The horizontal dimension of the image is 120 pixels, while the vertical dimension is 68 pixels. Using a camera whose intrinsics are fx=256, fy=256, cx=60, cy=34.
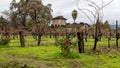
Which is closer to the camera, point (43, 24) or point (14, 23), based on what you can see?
point (14, 23)

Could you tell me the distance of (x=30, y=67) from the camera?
15.2 m

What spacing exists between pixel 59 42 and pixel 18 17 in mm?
18131

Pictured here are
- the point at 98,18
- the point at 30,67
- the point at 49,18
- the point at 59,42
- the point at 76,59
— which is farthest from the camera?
the point at 49,18

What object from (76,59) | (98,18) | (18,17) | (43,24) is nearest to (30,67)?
(76,59)

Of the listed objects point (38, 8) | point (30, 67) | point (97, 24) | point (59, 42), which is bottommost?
point (30, 67)

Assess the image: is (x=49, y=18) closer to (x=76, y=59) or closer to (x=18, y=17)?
(x=18, y=17)

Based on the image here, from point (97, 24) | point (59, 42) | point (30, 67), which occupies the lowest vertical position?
point (30, 67)

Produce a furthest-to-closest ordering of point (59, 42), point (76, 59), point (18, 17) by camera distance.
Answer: point (18, 17)
point (59, 42)
point (76, 59)

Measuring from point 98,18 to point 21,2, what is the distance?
15108 mm

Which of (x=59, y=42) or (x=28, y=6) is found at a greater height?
(x=28, y=6)

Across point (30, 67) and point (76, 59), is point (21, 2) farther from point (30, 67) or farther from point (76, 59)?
point (30, 67)

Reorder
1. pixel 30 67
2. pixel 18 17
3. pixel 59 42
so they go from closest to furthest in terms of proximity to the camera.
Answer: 1. pixel 30 67
2. pixel 59 42
3. pixel 18 17

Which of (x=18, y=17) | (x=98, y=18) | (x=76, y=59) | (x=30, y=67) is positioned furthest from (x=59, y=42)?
(x=18, y=17)

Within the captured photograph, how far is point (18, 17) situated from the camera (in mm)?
37844
